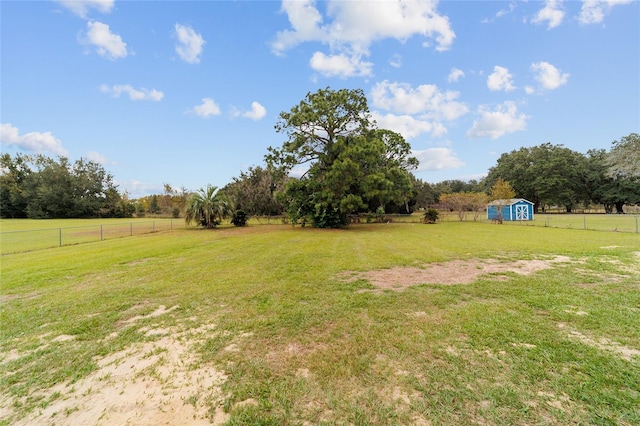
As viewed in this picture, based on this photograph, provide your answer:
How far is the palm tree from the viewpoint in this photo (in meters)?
19.2

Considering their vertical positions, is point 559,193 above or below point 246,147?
below

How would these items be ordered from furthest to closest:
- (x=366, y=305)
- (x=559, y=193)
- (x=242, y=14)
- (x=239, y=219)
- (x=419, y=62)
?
(x=559, y=193)
(x=239, y=219)
(x=419, y=62)
(x=242, y=14)
(x=366, y=305)

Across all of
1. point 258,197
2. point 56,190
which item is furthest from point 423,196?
point 56,190

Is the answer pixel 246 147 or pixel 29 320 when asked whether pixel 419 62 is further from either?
pixel 29 320

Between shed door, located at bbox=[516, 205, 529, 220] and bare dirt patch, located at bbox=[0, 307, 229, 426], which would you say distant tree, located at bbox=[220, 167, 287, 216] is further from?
shed door, located at bbox=[516, 205, 529, 220]

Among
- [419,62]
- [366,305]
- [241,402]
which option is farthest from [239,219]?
[241,402]

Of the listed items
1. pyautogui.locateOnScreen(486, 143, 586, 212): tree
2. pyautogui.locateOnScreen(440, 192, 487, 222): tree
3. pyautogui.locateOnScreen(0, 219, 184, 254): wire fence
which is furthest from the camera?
pyautogui.locateOnScreen(486, 143, 586, 212): tree

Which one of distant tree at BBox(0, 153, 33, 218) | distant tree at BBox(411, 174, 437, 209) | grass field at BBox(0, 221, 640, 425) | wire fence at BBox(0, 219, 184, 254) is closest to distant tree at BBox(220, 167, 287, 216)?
wire fence at BBox(0, 219, 184, 254)

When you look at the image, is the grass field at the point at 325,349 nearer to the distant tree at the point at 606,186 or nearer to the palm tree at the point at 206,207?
the palm tree at the point at 206,207

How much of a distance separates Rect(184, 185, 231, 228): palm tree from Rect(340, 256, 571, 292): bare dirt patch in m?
16.2

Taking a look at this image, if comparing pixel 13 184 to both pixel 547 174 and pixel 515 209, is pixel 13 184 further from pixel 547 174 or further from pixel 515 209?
pixel 547 174

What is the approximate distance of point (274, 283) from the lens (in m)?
5.13

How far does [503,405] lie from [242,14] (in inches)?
602

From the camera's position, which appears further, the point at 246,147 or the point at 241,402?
the point at 246,147
